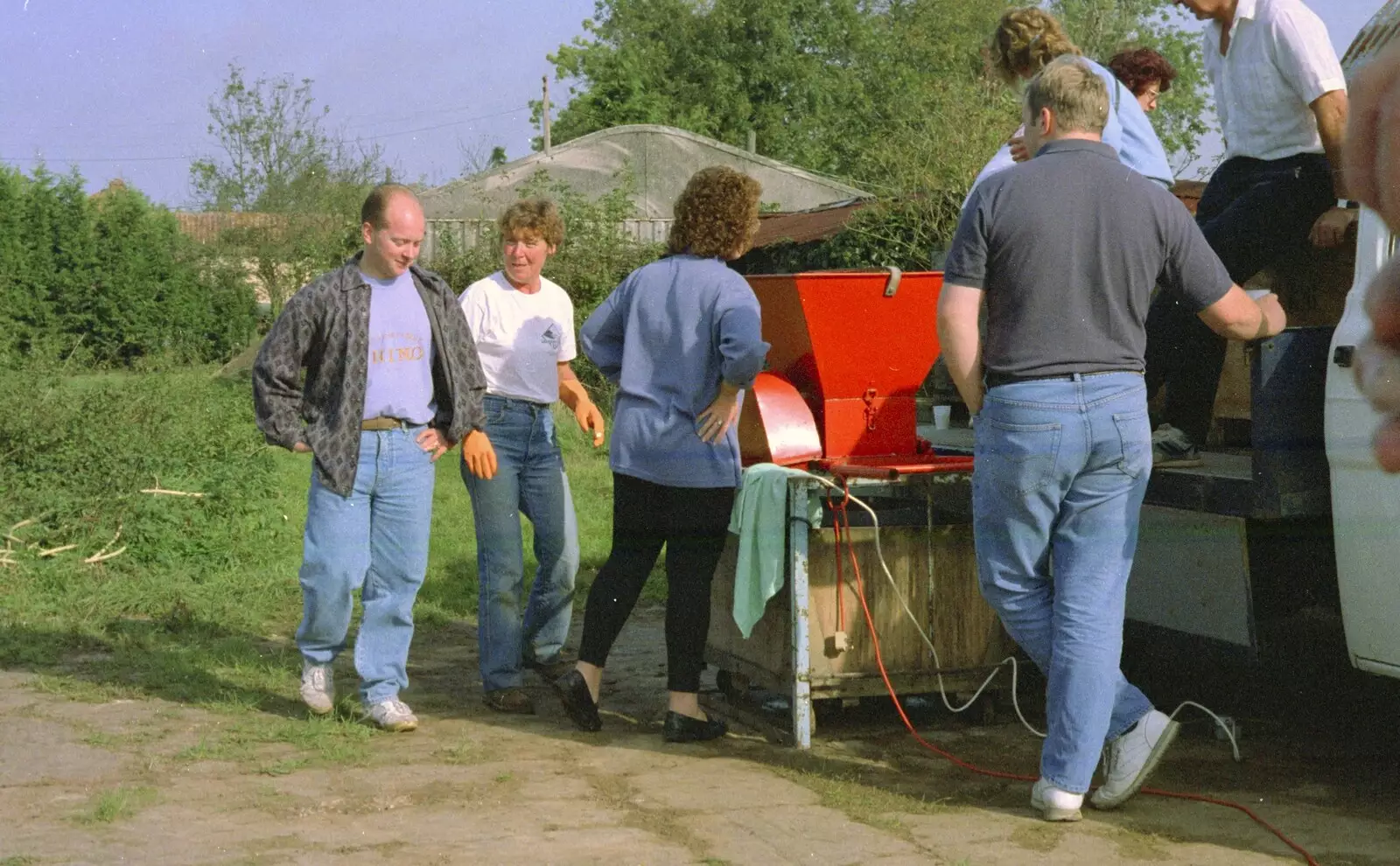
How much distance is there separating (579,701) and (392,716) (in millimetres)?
654

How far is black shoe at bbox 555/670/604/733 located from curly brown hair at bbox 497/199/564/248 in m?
1.73

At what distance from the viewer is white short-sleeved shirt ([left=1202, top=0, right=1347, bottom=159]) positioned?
5156 millimetres

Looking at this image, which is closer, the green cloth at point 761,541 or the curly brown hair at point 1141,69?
the green cloth at point 761,541

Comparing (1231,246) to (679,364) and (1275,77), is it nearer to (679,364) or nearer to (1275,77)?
(1275,77)

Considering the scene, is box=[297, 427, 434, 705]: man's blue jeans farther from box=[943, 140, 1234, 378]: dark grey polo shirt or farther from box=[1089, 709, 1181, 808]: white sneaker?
box=[1089, 709, 1181, 808]: white sneaker

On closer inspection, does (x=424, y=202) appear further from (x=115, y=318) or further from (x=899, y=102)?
(x=899, y=102)

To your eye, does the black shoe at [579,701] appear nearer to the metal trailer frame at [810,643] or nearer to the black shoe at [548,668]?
the metal trailer frame at [810,643]

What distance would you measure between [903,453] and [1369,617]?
1776mm

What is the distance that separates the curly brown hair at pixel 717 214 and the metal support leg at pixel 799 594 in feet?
2.95

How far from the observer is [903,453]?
5.73 m

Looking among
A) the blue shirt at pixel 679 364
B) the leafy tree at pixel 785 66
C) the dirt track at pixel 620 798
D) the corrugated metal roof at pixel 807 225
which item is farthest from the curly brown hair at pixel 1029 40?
the leafy tree at pixel 785 66

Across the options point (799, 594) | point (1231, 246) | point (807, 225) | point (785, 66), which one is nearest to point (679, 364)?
point (799, 594)

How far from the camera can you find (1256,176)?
539cm

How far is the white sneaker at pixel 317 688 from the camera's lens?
5.78m
